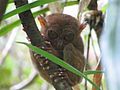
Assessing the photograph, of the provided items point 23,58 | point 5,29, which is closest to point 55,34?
point 5,29

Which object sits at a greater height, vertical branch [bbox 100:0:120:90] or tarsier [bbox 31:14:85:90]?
vertical branch [bbox 100:0:120:90]

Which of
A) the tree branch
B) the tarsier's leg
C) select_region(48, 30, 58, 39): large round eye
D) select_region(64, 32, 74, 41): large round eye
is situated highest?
the tree branch

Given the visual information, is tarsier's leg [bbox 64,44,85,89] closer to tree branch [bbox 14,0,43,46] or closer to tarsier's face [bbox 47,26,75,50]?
tarsier's face [bbox 47,26,75,50]

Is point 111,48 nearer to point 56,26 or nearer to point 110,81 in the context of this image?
point 110,81

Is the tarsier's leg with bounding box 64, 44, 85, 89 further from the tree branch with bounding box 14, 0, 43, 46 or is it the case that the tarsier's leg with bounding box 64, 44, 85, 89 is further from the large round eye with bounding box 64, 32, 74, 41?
the tree branch with bounding box 14, 0, 43, 46

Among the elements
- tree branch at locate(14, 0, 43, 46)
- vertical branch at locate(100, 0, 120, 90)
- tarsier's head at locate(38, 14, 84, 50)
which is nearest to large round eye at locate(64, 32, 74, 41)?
tarsier's head at locate(38, 14, 84, 50)

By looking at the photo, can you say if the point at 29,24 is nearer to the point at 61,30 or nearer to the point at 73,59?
the point at 73,59

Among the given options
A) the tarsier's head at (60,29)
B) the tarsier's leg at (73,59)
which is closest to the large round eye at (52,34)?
the tarsier's head at (60,29)

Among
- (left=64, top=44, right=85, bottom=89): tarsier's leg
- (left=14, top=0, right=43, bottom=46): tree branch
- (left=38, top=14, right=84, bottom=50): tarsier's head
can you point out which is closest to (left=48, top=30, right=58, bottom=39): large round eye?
(left=38, top=14, right=84, bottom=50): tarsier's head

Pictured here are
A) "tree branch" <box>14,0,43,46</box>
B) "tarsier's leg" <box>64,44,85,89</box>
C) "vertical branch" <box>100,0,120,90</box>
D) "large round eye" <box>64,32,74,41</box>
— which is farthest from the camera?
"large round eye" <box>64,32,74,41</box>

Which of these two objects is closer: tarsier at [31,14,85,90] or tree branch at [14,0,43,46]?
tree branch at [14,0,43,46]

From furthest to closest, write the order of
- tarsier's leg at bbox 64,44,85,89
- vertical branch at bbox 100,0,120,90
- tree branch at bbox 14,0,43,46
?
tarsier's leg at bbox 64,44,85,89 < tree branch at bbox 14,0,43,46 < vertical branch at bbox 100,0,120,90
